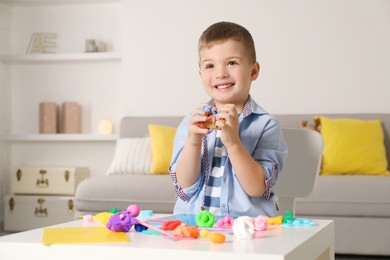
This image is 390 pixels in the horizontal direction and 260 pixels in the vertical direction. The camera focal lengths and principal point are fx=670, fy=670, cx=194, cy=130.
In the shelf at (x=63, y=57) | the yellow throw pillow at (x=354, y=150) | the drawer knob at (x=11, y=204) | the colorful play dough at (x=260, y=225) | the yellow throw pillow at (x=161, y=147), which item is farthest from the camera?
the shelf at (x=63, y=57)

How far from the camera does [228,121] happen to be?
1.44 m

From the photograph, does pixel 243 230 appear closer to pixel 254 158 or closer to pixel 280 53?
pixel 254 158

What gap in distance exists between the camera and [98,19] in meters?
5.35

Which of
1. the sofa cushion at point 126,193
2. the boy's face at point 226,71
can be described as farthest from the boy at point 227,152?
the sofa cushion at point 126,193

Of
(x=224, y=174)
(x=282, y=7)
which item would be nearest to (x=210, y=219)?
(x=224, y=174)

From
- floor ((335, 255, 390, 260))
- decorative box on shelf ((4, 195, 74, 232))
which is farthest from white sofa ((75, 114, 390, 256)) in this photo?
decorative box on shelf ((4, 195, 74, 232))

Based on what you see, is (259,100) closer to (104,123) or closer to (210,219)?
(104,123)

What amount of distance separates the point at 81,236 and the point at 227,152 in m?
0.60

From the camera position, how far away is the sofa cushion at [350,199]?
3682mm

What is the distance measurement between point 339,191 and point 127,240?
285cm

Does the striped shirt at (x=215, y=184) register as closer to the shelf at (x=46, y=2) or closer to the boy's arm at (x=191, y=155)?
the boy's arm at (x=191, y=155)

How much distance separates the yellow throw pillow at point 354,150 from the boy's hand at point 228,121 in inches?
110

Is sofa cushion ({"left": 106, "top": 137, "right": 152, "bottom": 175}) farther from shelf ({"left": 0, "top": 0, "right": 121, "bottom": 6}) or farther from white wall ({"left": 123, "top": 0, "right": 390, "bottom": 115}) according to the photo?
shelf ({"left": 0, "top": 0, "right": 121, "bottom": 6})

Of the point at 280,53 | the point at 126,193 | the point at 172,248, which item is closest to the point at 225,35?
the point at 172,248
